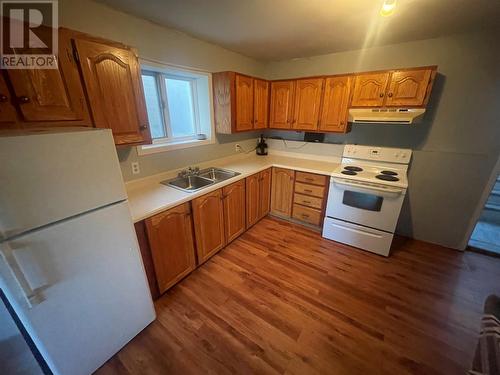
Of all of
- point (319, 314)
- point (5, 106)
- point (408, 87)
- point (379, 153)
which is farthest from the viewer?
point (379, 153)

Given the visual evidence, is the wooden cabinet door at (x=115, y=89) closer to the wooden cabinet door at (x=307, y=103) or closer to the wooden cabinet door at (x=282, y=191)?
the wooden cabinet door at (x=282, y=191)

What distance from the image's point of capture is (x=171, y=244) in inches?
67.5

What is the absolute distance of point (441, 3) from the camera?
1.39m

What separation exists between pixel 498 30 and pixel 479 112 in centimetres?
71

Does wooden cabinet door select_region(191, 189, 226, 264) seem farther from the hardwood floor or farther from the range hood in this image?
the range hood

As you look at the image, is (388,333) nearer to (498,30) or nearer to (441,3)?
(441,3)

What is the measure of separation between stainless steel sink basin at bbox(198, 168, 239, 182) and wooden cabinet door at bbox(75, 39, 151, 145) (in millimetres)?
945

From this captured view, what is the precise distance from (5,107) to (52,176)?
48 cm

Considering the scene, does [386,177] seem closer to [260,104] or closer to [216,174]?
[260,104]

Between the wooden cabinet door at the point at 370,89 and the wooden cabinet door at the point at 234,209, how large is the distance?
167 cm

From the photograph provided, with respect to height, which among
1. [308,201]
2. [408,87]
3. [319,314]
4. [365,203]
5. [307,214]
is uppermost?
[408,87]

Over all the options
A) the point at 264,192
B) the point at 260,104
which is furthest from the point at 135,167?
the point at 260,104

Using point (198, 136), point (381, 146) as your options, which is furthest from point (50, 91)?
point (381, 146)

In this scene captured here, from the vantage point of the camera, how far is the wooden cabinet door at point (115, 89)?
1.26 m
